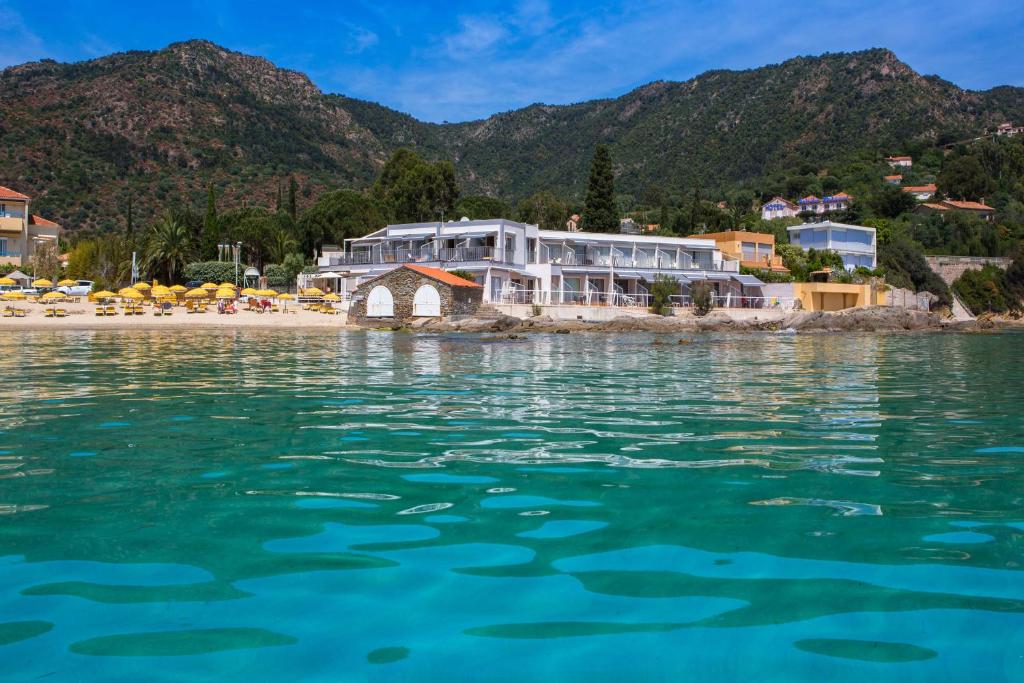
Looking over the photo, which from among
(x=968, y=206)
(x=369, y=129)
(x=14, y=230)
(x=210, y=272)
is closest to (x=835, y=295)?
(x=968, y=206)

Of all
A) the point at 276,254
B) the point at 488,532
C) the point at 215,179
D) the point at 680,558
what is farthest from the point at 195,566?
the point at 215,179

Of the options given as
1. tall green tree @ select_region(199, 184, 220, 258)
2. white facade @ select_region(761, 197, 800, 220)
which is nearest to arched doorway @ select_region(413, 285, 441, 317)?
tall green tree @ select_region(199, 184, 220, 258)

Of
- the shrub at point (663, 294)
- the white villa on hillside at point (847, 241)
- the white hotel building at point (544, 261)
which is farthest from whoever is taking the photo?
the white villa on hillside at point (847, 241)

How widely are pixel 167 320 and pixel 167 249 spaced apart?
22.1 meters

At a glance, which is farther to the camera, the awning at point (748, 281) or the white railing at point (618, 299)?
the awning at point (748, 281)

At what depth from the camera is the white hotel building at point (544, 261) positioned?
163ft

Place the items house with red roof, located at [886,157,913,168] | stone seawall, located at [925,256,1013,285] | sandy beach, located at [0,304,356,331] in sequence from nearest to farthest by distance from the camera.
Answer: sandy beach, located at [0,304,356,331]
stone seawall, located at [925,256,1013,285]
house with red roof, located at [886,157,913,168]

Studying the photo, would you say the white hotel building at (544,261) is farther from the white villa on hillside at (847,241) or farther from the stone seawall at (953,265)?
the stone seawall at (953,265)

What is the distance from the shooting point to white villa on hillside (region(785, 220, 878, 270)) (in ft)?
220

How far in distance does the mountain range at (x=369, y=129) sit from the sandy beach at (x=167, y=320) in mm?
57611

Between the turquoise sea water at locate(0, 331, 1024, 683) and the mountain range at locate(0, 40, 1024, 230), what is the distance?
317ft

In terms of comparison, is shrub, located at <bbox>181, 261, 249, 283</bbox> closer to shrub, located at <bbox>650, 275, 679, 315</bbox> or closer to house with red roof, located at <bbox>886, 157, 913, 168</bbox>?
shrub, located at <bbox>650, 275, 679, 315</bbox>

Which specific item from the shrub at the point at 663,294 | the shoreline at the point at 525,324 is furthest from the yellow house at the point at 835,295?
the shrub at the point at 663,294

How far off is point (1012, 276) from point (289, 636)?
7846 centimetres
